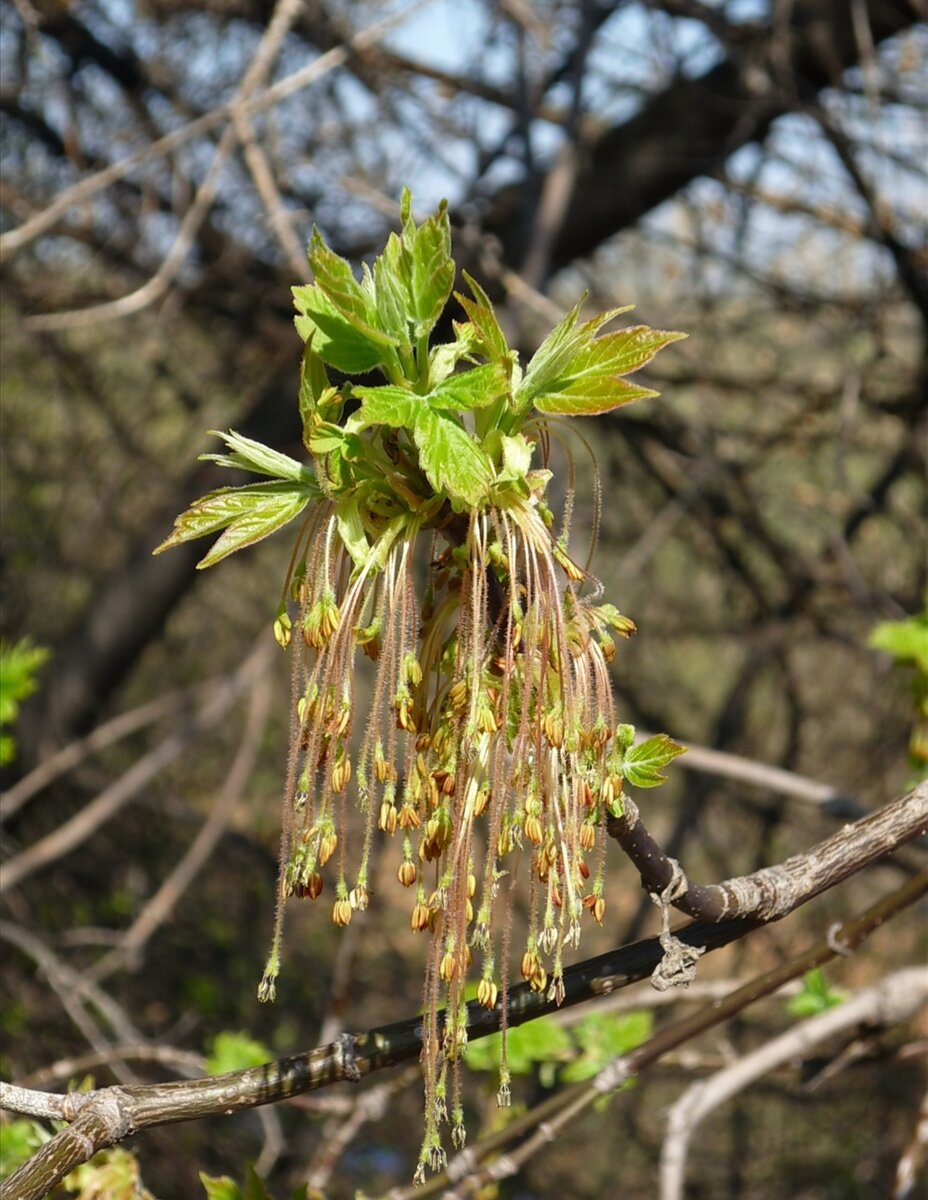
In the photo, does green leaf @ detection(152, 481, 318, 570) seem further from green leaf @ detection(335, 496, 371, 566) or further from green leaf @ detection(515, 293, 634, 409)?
green leaf @ detection(515, 293, 634, 409)

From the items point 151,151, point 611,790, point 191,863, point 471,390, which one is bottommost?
point 611,790

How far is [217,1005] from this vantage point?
4.32 meters

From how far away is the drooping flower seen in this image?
0.93 metres

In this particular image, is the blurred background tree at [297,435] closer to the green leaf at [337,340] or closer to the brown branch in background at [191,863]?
the brown branch in background at [191,863]

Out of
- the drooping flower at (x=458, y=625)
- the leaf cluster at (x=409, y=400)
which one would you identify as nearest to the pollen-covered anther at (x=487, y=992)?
the drooping flower at (x=458, y=625)

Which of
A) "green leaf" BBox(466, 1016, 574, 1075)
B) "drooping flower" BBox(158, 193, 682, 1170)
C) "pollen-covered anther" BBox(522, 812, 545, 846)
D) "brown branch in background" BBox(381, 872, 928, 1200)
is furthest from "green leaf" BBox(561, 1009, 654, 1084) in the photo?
"pollen-covered anther" BBox(522, 812, 545, 846)

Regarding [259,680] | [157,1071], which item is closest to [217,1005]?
[157,1071]

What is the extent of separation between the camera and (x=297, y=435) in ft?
13.1

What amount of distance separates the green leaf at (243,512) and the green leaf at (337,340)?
110mm

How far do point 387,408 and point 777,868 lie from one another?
0.54 metres

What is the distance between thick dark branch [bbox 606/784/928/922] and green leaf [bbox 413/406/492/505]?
28 centimetres

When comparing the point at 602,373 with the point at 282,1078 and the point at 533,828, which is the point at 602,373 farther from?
the point at 282,1078

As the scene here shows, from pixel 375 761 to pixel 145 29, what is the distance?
12.3 ft

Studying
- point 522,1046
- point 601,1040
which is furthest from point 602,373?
point 601,1040
